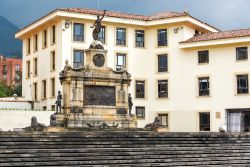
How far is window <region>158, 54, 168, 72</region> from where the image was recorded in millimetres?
54375

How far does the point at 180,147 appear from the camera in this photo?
27.3 metres

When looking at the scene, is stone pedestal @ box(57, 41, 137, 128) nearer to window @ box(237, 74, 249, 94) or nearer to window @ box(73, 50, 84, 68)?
window @ box(73, 50, 84, 68)

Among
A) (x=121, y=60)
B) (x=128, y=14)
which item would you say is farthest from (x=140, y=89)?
(x=128, y=14)

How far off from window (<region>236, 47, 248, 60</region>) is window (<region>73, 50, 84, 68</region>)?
14943 mm

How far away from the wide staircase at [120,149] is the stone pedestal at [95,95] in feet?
27.1

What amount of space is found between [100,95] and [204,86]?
58.4 ft

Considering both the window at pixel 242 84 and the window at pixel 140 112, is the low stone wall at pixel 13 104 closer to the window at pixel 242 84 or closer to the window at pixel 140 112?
the window at pixel 140 112

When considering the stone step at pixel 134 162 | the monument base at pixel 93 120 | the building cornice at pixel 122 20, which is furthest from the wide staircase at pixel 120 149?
the building cornice at pixel 122 20

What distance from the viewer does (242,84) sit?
50.2m

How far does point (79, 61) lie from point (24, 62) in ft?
36.9

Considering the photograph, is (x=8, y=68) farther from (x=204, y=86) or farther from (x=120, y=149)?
(x=120, y=149)

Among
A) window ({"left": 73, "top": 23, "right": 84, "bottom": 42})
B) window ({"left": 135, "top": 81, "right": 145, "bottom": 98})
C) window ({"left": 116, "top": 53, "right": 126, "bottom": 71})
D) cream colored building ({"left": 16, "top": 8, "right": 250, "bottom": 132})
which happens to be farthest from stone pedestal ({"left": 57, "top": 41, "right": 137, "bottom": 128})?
window ({"left": 135, "top": 81, "right": 145, "bottom": 98})

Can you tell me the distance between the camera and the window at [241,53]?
Result: 50.6 m

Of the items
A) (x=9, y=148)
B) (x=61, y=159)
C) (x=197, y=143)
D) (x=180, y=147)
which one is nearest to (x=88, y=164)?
(x=61, y=159)
